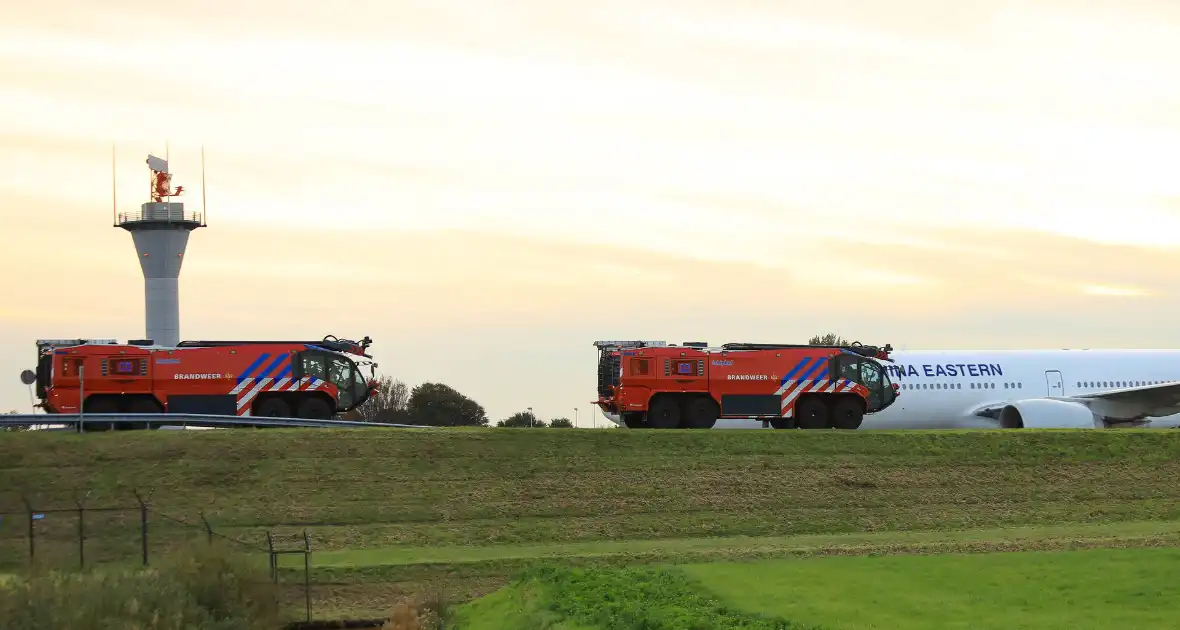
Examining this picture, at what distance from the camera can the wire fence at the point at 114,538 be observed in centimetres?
2747

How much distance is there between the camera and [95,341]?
135 ft

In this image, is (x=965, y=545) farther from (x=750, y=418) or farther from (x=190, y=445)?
(x=190, y=445)

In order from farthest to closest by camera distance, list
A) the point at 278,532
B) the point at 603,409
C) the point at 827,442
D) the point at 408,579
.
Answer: the point at 603,409
the point at 827,442
the point at 278,532
the point at 408,579

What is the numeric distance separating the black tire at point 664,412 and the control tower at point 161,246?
31.1 metres

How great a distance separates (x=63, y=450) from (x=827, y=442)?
62.9ft

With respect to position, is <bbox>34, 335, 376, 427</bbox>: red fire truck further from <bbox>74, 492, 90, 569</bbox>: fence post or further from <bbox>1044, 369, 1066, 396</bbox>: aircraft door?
<bbox>1044, 369, 1066, 396</bbox>: aircraft door

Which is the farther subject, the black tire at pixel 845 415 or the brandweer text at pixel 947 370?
the brandweer text at pixel 947 370

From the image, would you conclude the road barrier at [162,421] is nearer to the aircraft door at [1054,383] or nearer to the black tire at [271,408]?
the black tire at [271,408]

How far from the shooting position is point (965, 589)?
71.9ft

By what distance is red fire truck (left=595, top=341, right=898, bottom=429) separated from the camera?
42.1m

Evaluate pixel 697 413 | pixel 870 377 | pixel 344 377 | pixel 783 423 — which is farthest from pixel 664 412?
pixel 344 377

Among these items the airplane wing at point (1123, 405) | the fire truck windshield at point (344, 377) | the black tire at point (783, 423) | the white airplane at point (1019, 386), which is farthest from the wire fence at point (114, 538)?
the airplane wing at point (1123, 405)

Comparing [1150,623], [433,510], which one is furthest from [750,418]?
[1150,623]

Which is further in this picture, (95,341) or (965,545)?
(95,341)
